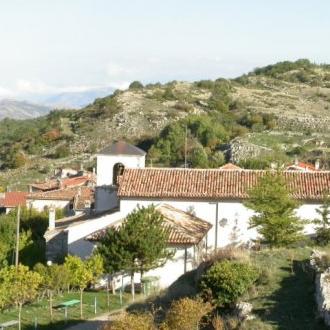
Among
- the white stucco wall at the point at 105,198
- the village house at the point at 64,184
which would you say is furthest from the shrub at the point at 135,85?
the white stucco wall at the point at 105,198

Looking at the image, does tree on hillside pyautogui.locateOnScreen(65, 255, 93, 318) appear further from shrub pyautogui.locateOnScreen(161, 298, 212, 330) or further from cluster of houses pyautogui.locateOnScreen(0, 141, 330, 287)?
shrub pyautogui.locateOnScreen(161, 298, 212, 330)

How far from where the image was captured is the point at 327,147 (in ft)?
234

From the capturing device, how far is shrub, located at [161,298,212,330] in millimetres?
16688

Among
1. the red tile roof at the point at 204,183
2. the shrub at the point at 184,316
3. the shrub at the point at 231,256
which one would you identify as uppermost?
the red tile roof at the point at 204,183

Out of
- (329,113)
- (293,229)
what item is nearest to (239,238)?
(293,229)

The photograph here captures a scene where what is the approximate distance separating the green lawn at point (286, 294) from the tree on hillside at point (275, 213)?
5.12m

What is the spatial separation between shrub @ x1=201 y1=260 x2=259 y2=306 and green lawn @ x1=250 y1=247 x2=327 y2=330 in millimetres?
418

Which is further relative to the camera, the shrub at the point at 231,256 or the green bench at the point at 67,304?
the green bench at the point at 67,304

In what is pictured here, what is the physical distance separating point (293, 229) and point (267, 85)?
8966 cm

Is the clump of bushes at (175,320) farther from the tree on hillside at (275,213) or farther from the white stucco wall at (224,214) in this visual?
the white stucco wall at (224,214)

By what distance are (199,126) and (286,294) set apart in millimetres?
63569

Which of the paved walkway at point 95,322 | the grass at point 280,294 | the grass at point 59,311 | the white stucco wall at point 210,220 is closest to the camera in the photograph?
the grass at point 280,294

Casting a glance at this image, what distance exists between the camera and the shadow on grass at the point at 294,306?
16.8m

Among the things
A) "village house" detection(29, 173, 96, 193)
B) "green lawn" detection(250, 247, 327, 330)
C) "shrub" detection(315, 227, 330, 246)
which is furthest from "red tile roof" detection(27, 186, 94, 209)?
"green lawn" detection(250, 247, 327, 330)
